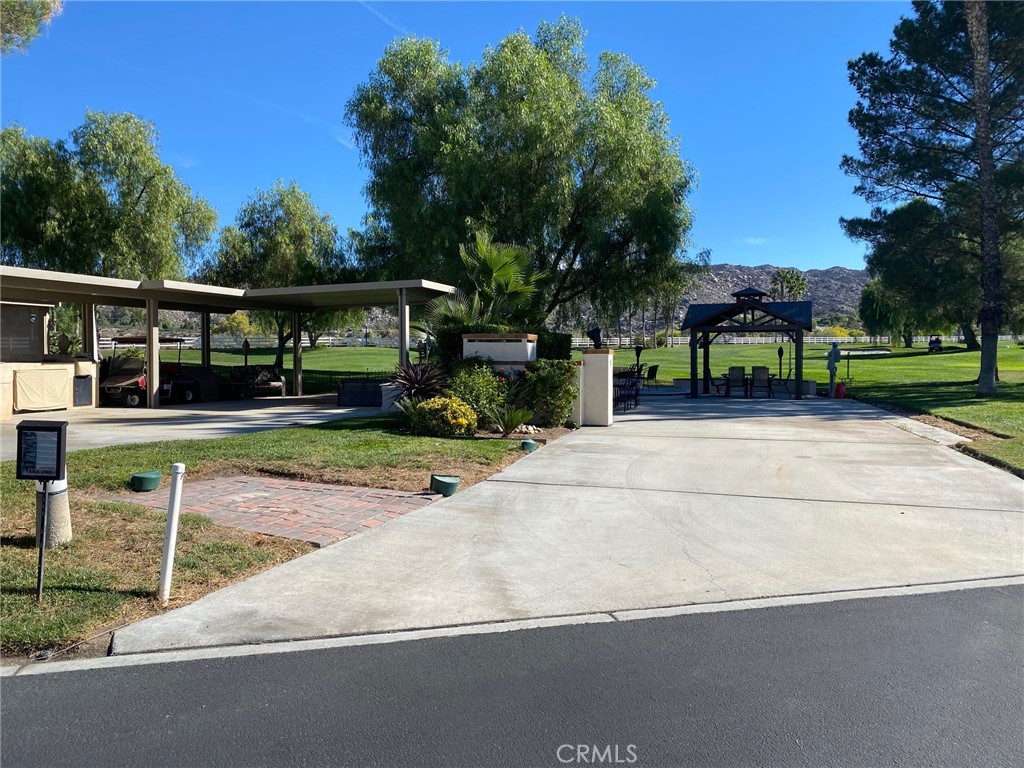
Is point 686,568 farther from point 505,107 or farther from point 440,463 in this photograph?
point 505,107

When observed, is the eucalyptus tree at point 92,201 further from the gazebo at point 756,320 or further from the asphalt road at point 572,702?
the asphalt road at point 572,702

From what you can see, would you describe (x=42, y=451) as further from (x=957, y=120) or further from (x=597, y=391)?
(x=957, y=120)

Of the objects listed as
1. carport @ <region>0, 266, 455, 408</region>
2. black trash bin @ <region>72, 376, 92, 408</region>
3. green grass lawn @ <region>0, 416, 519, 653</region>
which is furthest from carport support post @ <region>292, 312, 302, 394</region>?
green grass lawn @ <region>0, 416, 519, 653</region>

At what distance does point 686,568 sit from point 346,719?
3.13m

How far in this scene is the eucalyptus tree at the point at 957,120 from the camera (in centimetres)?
2181

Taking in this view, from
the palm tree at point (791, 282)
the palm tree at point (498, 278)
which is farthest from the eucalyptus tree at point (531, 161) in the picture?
the palm tree at point (791, 282)

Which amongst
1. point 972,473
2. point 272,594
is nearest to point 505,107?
point 972,473

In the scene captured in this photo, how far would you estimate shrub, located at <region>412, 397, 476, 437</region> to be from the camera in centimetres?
1259

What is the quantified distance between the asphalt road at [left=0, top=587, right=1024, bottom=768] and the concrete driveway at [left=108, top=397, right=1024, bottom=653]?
0.49 m

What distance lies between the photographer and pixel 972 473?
973 cm

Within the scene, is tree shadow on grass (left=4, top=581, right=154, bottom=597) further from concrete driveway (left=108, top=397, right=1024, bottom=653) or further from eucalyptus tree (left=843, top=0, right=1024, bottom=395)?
eucalyptus tree (left=843, top=0, right=1024, bottom=395)

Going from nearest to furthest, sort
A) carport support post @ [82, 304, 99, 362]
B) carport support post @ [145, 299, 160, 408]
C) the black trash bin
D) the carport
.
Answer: the carport, the black trash bin, carport support post @ [145, 299, 160, 408], carport support post @ [82, 304, 99, 362]

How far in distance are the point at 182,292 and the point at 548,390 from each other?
34.0ft

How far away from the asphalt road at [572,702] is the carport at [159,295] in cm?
1358
